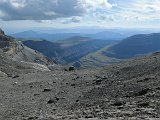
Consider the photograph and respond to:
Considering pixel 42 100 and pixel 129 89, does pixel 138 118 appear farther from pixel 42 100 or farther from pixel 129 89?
pixel 42 100

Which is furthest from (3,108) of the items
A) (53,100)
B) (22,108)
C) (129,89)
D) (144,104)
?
(144,104)

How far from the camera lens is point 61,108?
84.3 ft

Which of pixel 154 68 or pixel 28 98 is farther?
pixel 154 68

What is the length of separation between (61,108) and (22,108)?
3.47 meters

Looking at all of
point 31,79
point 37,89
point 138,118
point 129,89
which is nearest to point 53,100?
point 129,89

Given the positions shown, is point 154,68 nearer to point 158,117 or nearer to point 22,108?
point 22,108

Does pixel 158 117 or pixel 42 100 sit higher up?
pixel 158 117

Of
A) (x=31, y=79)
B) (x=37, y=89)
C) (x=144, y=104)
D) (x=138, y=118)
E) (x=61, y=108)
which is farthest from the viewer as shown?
(x=31, y=79)

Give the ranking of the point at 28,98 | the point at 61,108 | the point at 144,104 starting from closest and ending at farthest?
the point at 144,104 < the point at 61,108 < the point at 28,98

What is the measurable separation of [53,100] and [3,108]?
159 inches

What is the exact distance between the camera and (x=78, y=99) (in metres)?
29.5

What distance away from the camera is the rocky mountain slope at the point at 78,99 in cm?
1968

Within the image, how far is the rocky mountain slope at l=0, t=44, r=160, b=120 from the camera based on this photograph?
19681 mm

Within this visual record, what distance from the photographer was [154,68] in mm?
40406
